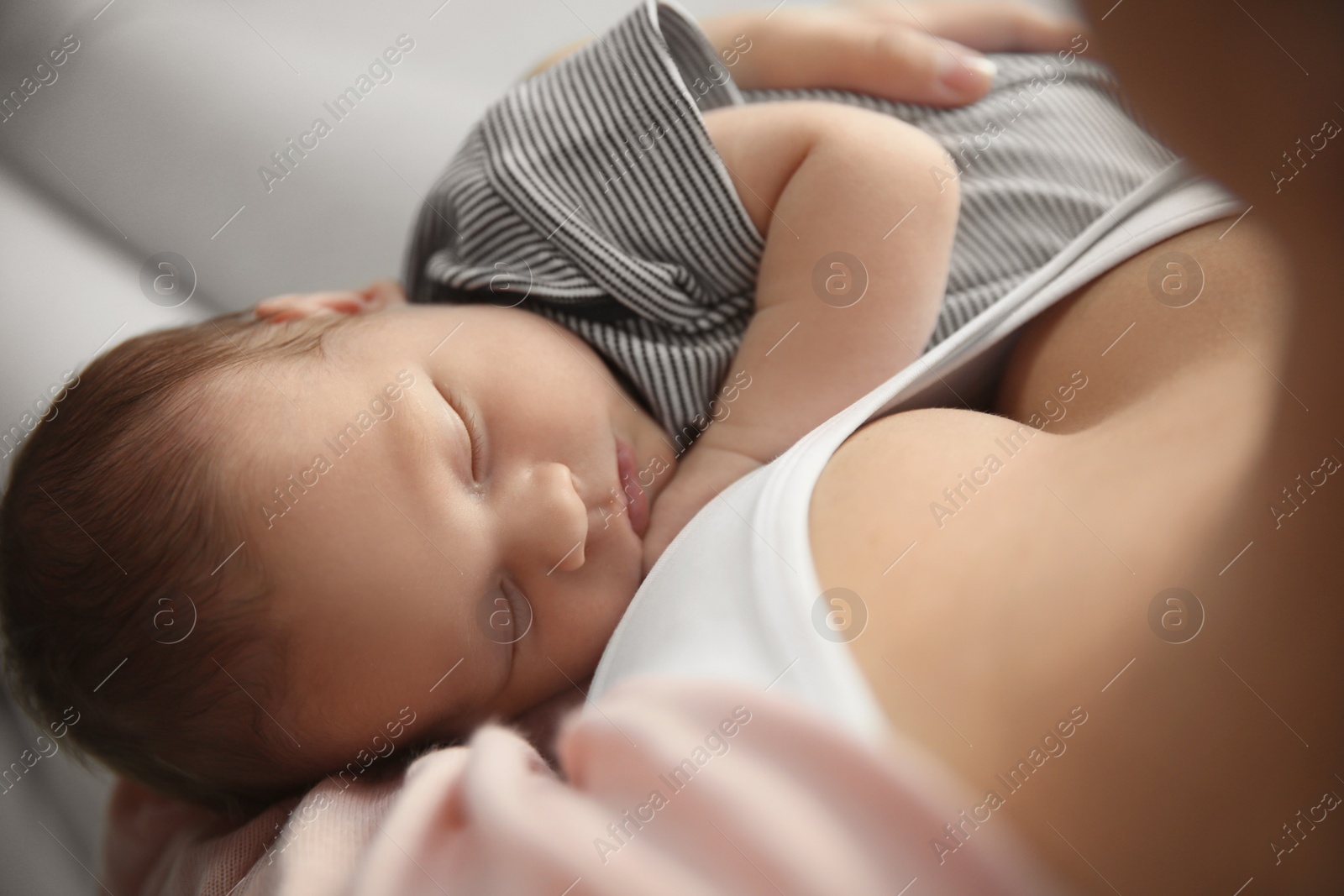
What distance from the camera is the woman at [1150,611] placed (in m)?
0.42

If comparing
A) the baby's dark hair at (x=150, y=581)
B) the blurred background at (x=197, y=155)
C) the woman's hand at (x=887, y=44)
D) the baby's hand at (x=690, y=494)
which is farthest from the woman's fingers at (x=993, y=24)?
the baby's dark hair at (x=150, y=581)

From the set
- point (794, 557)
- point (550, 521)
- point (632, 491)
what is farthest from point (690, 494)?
point (794, 557)

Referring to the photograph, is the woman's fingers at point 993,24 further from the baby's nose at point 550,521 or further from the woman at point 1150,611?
the baby's nose at point 550,521

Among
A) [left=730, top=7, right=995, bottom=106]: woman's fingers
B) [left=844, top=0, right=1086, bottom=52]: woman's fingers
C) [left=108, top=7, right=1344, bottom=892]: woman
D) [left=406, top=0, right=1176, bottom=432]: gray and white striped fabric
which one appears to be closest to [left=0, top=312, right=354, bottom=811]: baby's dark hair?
[left=406, top=0, right=1176, bottom=432]: gray and white striped fabric

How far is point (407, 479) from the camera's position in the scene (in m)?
0.71

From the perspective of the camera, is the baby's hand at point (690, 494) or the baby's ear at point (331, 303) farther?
the baby's ear at point (331, 303)

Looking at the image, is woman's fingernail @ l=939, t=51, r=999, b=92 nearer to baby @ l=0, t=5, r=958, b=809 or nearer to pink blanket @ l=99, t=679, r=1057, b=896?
baby @ l=0, t=5, r=958, b=809

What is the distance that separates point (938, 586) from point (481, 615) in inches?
15.7

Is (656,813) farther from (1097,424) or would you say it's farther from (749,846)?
(1097,424)

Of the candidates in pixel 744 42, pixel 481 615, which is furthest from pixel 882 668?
pixel 744 42

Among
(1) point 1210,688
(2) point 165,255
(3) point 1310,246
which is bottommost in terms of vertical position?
(1) point 1210,688

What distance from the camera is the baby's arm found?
82cm

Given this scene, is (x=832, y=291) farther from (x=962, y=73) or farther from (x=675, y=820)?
(x=675, y=820)

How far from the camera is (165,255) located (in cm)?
120
